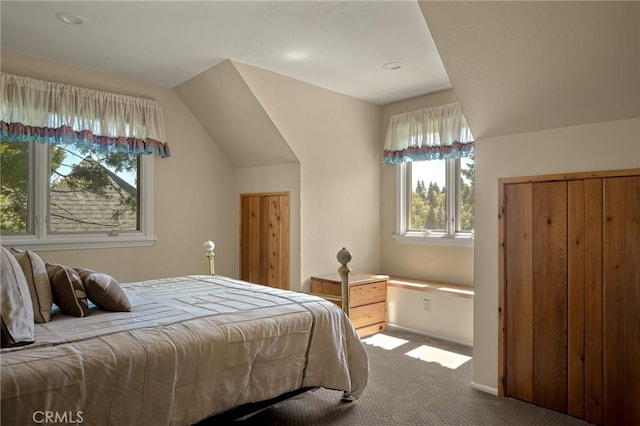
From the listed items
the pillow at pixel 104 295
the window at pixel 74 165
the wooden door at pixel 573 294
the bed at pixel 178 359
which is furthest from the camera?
the window at pixel 74 165

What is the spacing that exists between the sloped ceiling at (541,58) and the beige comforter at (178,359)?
5.51ft

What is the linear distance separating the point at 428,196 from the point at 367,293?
51.6 inches

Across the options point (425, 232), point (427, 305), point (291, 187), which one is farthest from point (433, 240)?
point (291, 187)

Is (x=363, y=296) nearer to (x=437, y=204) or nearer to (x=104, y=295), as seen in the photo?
(x=437, y=204)

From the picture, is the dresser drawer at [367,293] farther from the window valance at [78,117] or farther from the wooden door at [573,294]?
the window valance at [78,117]

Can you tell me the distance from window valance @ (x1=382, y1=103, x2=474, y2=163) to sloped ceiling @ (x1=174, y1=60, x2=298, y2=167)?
1235 millimetres

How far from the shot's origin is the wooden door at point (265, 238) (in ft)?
14.8

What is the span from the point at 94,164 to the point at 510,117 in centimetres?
365

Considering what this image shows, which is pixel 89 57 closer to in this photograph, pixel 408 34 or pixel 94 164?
pixel 94 164

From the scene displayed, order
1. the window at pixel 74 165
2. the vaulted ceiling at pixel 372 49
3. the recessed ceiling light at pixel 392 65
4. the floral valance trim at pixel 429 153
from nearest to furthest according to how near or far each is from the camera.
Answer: the vaulted ceiling at pixel 372 49, the window at pixel 74 165, the recessed ceiling light at pixel 392 65, the floral valance trim at pixel 429 153

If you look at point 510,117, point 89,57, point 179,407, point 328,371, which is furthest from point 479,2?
point 89,57

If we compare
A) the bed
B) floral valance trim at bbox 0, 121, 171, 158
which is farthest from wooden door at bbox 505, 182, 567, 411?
floral valance trim at bbox 0, 121, 171, 158

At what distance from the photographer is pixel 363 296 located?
4.32m

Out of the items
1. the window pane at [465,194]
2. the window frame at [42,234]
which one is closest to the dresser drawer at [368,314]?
the window pane at [465,194]
